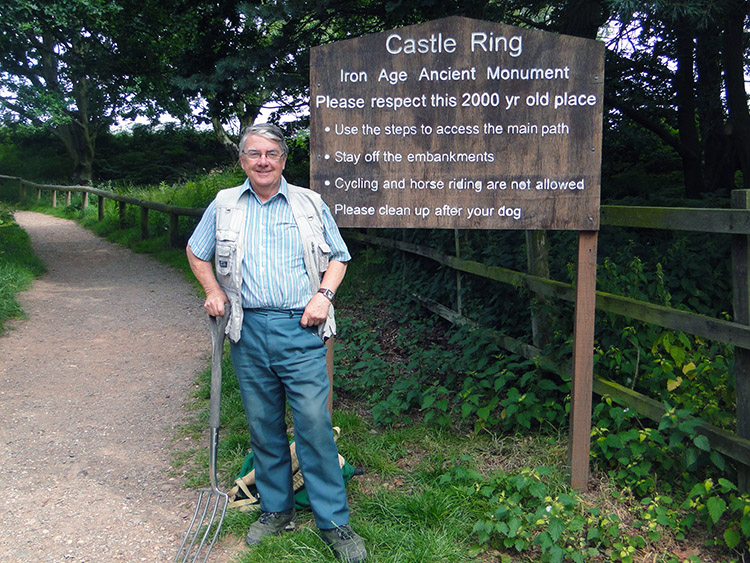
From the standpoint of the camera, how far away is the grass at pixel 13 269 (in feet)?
27.1

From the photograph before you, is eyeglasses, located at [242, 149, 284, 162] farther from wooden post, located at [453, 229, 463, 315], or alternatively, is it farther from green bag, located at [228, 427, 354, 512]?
wooden post, located at [453, 229, 463, 315]

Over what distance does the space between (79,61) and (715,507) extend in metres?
18.4

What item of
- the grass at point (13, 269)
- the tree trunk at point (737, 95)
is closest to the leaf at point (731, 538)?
the tree trunk at point (737, 95)

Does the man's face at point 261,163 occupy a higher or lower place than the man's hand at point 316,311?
higher

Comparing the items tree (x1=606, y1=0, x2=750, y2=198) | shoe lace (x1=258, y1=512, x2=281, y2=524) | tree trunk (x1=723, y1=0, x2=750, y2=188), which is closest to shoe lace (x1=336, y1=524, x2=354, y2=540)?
shoe lace (x1=258, y1=512, x2=281, y2=524)

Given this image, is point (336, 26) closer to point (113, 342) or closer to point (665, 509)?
point (113, 342)

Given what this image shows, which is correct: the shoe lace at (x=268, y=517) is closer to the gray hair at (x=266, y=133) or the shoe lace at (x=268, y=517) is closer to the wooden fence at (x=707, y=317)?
the gray hair at (x=266, y=133)

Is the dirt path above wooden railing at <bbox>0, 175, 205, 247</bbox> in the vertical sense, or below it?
below

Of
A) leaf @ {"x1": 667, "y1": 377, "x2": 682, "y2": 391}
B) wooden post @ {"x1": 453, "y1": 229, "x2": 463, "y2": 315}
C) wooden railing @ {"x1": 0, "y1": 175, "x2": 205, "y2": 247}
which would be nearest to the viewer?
leaf @ {"x1": 667, "y1": 377, "x2": 682, "y2": 391}

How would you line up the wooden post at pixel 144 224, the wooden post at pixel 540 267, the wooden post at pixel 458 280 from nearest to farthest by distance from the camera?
1. the wooden post at pixel 540 267
2. the wooden post at pixel 458 280
3. the wooden post at pixel 144 224

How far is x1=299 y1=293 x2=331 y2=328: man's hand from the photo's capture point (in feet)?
10.6

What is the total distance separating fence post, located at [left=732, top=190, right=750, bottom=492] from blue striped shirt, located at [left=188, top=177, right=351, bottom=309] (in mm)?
2052

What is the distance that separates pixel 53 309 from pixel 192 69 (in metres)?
3.40

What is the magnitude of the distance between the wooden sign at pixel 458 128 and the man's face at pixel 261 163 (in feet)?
1.74
